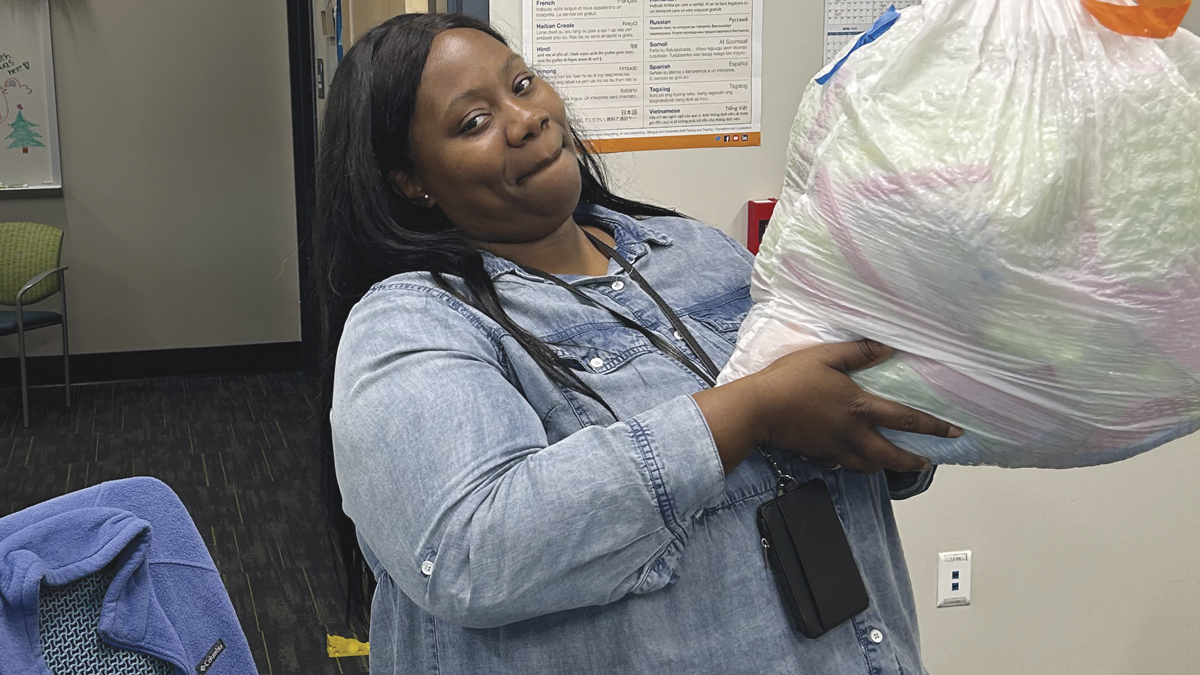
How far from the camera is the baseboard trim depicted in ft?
17.6

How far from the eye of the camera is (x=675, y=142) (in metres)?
2.00

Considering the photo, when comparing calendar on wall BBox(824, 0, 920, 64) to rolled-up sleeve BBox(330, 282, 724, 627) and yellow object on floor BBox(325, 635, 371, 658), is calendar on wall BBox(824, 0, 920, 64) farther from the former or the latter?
yellow object on floor BBox(325, 635, 371, 658)

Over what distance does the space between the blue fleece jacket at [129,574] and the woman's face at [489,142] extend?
38 cm

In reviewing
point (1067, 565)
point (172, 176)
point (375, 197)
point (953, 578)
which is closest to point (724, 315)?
point (375, 197)

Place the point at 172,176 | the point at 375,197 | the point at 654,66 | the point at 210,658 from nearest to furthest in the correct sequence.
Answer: the point at 210,658
the point at 375,197
the point at 654,66
the point at 172,176

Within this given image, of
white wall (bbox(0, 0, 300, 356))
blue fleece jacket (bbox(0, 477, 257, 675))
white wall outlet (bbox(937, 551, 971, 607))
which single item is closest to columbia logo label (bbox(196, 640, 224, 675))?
blue fleece jacket (bbox(0, 477, 257, 675))

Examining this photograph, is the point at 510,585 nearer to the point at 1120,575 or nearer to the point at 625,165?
the point at 625,165

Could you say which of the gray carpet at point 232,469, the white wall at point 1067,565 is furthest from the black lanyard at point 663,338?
the gray carpet at point 232,469

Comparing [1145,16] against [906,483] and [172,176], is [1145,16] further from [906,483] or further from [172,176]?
[172,176]

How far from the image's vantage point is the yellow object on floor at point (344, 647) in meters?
2.85

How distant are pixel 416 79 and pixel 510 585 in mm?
487

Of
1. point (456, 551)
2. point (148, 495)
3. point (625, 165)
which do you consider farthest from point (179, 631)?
point (625, 165)

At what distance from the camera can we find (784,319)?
2.91ft

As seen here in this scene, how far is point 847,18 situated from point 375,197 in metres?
1.28
